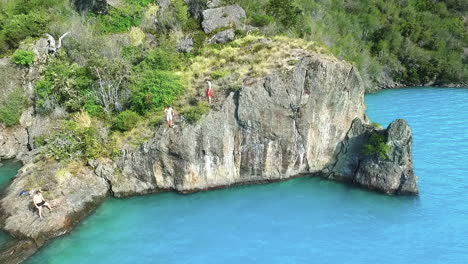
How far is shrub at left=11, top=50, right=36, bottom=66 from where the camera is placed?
27797 mm

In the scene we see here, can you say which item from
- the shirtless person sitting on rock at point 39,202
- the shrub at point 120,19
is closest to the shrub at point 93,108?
the shirtless person sitting on rock at point 39,202

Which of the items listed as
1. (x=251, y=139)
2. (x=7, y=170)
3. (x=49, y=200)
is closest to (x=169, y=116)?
(x=251, y=139)

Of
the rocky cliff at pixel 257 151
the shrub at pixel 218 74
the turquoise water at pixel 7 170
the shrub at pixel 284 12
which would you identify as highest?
the shrub at pixel 284 12

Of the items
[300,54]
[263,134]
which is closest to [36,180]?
[263,134]

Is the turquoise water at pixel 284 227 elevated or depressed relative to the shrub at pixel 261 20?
depressed

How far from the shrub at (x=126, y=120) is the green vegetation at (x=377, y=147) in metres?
14.6

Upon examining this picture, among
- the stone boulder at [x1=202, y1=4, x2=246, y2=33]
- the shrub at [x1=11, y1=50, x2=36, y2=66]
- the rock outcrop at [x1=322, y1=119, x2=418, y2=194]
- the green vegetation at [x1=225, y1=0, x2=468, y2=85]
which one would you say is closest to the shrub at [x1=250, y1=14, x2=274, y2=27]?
the stone boulder at [x1=202, y1=4, x2=246, y2=33]

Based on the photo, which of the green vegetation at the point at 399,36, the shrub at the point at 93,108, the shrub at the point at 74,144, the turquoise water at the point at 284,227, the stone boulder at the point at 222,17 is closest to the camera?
the turquoise water at the point at 284,227

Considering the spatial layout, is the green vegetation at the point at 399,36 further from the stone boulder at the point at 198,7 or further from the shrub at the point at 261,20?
the stone boulder at the point at 198,7

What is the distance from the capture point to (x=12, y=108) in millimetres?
27531

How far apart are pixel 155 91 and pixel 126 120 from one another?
2709 millimetres

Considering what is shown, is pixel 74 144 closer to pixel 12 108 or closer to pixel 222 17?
pixel 12 108

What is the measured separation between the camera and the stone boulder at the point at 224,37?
28188 mm

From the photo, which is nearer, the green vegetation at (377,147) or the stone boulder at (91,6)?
the green vegetation at (377,147)
